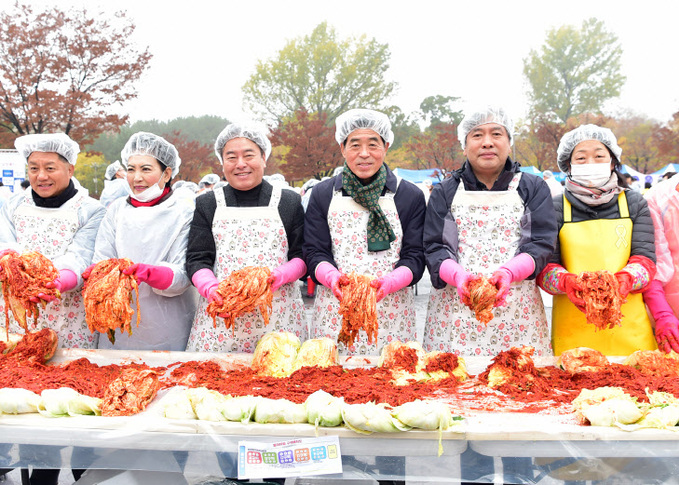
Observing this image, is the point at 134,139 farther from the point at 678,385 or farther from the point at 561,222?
the point at 678,385

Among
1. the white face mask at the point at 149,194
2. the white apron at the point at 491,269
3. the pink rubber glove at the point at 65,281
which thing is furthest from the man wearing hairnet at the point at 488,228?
the pink rubber glove at the point at 65,281

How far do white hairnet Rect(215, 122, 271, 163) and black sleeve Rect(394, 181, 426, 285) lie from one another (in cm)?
97

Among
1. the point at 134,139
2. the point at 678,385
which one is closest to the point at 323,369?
the point at 678,385

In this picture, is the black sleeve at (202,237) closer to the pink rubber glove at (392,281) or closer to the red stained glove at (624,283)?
the pink rubber glove at (392,281)

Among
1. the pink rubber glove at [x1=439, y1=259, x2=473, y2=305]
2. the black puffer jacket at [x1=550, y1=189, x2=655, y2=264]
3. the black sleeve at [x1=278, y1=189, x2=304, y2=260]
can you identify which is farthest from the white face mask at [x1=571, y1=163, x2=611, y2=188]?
the black sleeve at [x1=278, y1=189, x2=304, y2=260]

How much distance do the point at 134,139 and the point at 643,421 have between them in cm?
336

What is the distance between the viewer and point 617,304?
2957 millimetres

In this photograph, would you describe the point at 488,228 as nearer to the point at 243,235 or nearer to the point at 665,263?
the point at 665,263

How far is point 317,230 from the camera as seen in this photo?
3.62 m

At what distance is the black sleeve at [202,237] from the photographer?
360 cm

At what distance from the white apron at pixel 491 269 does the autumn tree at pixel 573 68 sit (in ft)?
148

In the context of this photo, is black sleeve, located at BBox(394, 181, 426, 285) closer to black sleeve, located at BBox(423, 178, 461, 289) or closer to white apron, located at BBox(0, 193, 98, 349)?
black sleeve, located at BBox(423, 178, 461, 289)

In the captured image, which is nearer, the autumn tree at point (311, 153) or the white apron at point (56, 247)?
the white apron at point (56, 247)

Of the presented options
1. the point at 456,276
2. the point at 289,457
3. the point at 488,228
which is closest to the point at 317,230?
the point at 456,276
